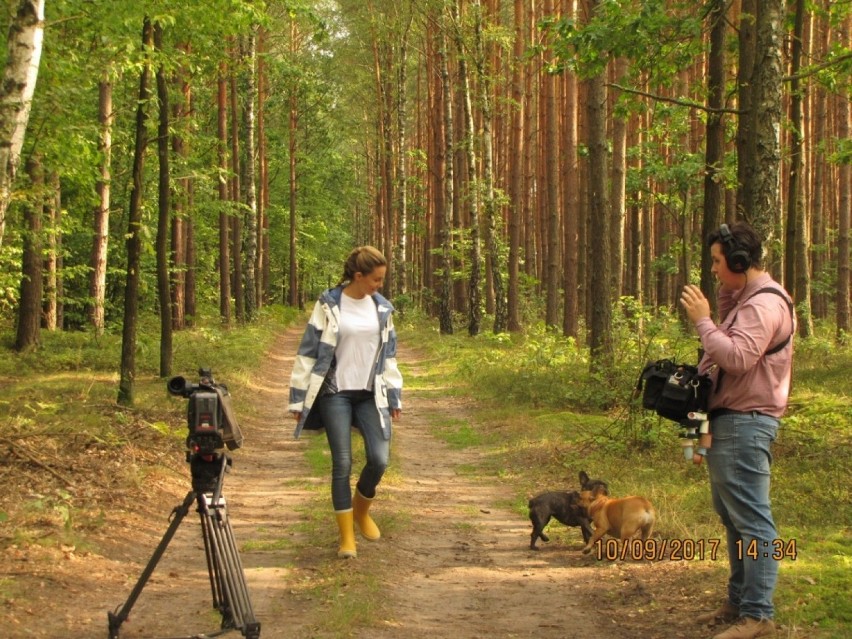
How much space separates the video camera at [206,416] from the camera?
438cm

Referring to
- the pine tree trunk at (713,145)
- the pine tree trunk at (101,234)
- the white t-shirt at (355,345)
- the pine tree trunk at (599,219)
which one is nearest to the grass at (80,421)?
the pine tree trunk at (101,234)

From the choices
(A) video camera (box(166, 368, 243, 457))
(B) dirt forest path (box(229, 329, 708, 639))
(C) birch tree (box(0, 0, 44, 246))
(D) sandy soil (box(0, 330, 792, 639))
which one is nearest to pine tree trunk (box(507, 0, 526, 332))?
(B) dirt forest path (box(229, 329, 708, 639))

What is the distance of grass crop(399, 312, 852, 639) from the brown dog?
1.65 feet

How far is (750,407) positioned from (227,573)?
2.82 meters

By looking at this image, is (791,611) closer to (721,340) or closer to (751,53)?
(721,340)

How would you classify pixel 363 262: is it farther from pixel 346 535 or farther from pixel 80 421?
pixel 80 421

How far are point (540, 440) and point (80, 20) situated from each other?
25.9 feet

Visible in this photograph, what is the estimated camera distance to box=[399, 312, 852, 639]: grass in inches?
240

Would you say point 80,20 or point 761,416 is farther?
point 80,20

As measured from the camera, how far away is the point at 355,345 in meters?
6.62

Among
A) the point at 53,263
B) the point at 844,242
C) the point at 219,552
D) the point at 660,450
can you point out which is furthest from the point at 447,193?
the point at 219,552

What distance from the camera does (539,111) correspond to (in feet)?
129

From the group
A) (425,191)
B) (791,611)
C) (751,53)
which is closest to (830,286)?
(425,191)

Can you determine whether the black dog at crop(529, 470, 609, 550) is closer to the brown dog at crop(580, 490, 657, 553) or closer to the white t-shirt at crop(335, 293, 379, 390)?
the brown dog at crop(580, 490, 657, 553)
